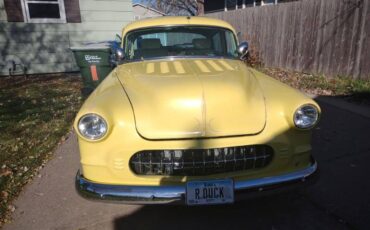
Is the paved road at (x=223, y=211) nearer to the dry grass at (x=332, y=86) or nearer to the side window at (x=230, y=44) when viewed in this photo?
the side window at (x=230, y=44)

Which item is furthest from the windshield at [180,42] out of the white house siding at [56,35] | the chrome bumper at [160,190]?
the white house siding at [56,35]

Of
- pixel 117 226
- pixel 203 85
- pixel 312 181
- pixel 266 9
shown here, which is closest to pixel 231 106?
pixel 203 85

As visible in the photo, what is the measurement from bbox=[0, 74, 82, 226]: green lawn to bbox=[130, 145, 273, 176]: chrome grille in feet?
5.32

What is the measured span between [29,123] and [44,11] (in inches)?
236

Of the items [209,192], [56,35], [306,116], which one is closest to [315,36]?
[306,116]

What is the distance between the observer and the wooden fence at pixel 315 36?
7.09 metres

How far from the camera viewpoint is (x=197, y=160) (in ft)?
8.11

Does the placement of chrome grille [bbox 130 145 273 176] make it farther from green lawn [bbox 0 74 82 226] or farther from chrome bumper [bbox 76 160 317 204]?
green lawn [bbox 0 74 82 226]

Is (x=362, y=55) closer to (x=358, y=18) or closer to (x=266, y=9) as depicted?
(x=358, y=18)

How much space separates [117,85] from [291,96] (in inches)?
63.1

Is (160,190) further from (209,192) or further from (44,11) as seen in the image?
(44,11)

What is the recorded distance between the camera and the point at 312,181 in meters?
2.66

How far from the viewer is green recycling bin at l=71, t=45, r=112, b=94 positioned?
264 inches

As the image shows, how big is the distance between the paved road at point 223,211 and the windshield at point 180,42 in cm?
183
